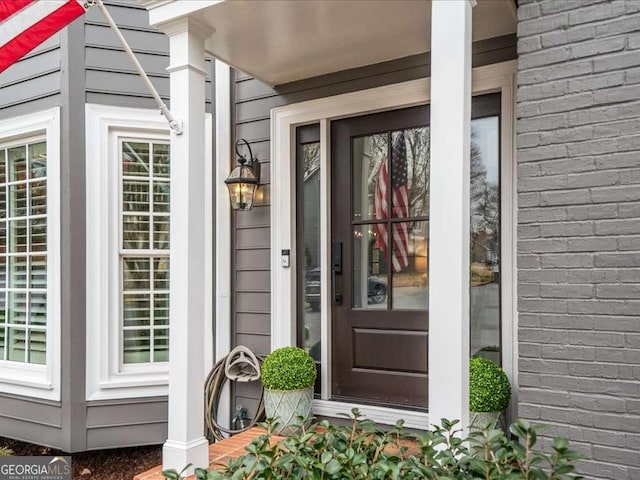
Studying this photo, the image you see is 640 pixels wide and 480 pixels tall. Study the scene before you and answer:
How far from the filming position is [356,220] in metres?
3.32

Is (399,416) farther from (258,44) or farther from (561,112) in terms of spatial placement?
(258,44)

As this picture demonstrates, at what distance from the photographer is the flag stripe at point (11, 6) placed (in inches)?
86.7

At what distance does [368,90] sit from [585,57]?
1405 mm

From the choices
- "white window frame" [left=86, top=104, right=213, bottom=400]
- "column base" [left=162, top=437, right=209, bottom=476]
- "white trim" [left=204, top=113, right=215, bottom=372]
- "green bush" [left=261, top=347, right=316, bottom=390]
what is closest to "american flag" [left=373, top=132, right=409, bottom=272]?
"green bush" [left=261, top=347, right=316, bottom=390]

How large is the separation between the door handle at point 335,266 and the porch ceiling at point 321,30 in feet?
3.92

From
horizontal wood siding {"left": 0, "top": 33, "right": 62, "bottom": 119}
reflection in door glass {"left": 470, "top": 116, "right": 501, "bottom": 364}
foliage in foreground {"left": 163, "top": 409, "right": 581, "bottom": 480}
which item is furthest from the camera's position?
horizontal wood siding {"left": 0, "top": 33, "right": 62, "bottom": 119}

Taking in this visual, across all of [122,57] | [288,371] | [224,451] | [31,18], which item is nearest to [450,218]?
[288,371]

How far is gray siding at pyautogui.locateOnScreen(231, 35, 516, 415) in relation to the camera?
11.6 feet

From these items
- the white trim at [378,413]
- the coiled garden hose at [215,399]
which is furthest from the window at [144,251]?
the white trim at [378,413]

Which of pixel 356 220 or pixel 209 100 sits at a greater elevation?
pixel 209 100

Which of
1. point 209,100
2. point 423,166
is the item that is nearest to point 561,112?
point 423,166

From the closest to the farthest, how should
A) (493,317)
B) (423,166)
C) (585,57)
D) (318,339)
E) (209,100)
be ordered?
(585,57) → (493,317) → (423,166) → (318,339) → (209,100)

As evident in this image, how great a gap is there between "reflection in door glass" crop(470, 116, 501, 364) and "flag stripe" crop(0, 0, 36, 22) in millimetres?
2419

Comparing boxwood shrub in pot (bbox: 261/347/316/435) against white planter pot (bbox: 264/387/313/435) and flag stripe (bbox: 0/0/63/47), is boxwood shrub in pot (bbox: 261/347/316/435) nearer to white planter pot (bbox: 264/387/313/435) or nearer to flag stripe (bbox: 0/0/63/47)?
white planter pot (bbox: 264/387/313/435)
